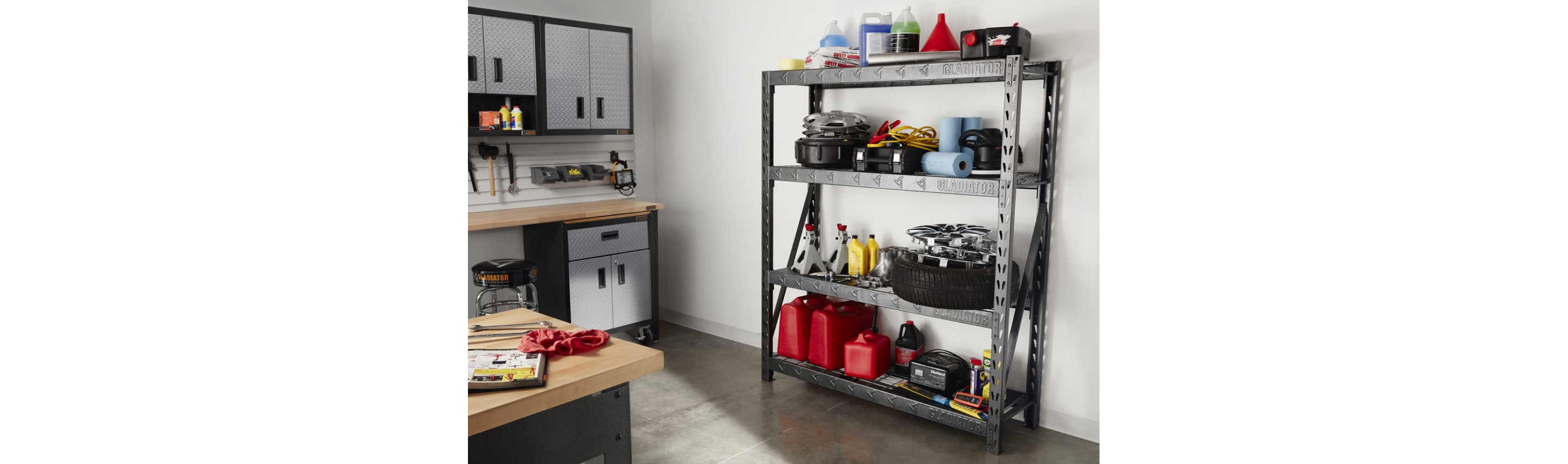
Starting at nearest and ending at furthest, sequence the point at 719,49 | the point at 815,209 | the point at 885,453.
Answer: the point at 885,453 < the point at 815,209 < the point at 719,49

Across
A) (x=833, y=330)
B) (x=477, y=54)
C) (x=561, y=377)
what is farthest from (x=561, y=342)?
(x=477, y=54)

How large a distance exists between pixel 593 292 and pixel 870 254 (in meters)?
1.56

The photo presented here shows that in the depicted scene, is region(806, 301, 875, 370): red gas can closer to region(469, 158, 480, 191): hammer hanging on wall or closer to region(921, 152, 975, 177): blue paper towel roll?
region(921, 152, 975, 177): blue paper towel roll

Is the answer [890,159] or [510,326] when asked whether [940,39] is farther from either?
[510,326]

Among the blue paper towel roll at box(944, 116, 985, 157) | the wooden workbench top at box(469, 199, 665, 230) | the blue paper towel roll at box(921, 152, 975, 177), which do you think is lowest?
the wooden workbench top at box(469, 199, 665, 230)

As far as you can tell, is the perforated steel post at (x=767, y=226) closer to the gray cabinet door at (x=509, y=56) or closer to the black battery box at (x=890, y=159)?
the black battery box at (x=890, y=159)

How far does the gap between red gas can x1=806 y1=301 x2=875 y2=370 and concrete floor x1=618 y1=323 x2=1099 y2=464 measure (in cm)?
16

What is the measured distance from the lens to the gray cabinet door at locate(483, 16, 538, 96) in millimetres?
3758

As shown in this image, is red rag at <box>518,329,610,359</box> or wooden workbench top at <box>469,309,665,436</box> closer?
wooden workbench top at <box>469,309,665,436</box>

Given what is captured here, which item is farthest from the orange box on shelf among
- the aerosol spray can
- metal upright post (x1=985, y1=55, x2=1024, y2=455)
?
the aerosol spray can
